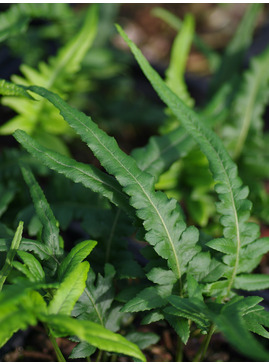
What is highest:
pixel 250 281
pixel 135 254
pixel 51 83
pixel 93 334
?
pixel 51 83

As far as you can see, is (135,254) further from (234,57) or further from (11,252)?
(234,57)

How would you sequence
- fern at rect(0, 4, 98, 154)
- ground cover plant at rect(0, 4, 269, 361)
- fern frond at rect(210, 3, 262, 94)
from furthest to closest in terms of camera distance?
fern frond at rect(210, 3, 262, 94) < fern at rect(0, 4, 98, 154) < ground cover plant at rect(0, 4, 269, 361)

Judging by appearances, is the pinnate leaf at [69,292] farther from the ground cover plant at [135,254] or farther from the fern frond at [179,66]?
the fern frond at [179,66]

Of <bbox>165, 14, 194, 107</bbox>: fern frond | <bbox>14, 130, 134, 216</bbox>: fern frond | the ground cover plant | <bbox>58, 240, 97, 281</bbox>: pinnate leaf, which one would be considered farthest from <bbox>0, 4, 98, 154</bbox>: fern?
<bbox>58, 240, 97, 281</bbox>: pinnate leaf

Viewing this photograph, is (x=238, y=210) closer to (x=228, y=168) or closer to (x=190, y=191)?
(x=228, y=168)

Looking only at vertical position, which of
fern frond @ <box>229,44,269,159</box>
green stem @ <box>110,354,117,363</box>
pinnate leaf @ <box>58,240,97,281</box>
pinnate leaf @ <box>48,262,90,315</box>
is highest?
pinnate leaf @ <box>58,240,97,281</box>

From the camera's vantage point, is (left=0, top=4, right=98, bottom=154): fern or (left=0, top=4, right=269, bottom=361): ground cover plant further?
(left=0, top=4, right=98, bottom=154): fern

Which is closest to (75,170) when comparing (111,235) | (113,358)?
(111,235)

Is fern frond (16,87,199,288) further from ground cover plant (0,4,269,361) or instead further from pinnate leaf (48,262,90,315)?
pinnate leaf (48,262,90,315)

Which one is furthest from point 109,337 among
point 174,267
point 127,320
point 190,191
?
point 190,191

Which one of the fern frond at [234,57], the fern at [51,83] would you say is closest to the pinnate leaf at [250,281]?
the fern at [51,83]

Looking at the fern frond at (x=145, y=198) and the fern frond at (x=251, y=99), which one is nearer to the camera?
the fern frond at (x=145, y=198)

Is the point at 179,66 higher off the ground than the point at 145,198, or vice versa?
the point at 179,66

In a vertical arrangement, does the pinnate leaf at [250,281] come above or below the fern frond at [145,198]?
below
